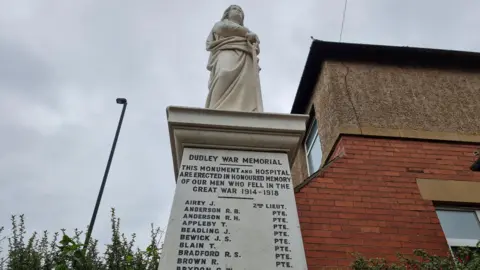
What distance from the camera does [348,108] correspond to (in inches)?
339

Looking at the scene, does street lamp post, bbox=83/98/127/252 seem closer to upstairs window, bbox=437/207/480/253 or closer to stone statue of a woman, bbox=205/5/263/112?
stone statue of a woman, bbox=205/5/263/112

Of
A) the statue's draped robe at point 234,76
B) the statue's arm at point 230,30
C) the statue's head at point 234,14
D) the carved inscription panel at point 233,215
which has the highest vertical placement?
the statue's head at point 234,14

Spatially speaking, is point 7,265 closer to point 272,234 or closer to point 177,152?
point 177,152

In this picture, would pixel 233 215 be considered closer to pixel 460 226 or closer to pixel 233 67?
pixel 233 67

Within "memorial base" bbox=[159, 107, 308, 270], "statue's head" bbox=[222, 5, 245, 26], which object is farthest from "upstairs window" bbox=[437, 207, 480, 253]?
"statue's head" bbox=[222, 5, 245, 26]

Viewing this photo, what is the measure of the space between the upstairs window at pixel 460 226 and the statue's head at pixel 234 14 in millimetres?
4664

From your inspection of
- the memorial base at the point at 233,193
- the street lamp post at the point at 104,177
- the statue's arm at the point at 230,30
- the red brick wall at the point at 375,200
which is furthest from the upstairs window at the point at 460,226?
the street lamp post at the point at 104,177

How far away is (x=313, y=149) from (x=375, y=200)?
3749 mm

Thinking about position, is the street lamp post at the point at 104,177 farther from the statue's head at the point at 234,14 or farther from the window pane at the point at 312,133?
the window pane at the point at 312,133

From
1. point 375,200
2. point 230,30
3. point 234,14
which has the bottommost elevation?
point 375,200

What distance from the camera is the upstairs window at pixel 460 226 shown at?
22.3 feet

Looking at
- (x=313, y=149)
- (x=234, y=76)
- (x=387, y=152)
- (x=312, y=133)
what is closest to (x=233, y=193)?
(x=234, y=76)

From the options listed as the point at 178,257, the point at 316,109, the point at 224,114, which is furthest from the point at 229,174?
the point at 316,109

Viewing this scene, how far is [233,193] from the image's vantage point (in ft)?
13.1
